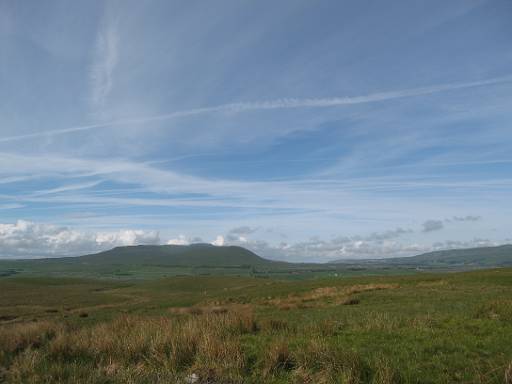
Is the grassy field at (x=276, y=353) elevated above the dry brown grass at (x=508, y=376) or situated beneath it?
situated beneath

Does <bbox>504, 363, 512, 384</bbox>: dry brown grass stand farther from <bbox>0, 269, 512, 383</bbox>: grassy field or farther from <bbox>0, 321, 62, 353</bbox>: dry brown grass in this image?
<bbox>0, 321, 62, 353</bbox>: dry brown grass

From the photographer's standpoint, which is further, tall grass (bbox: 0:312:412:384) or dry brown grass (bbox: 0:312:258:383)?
dry brown grass (bbox: 0:312:258:383)

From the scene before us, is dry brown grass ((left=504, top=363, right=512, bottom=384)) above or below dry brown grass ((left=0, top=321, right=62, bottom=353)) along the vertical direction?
above

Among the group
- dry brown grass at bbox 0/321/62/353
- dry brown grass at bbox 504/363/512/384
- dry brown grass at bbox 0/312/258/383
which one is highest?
dry brown grass at bbox 504/363/512/384

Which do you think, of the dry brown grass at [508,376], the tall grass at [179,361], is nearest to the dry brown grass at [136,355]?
the tall grass at [179,361]

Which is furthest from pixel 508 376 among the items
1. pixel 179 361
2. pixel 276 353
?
pixel 179 361

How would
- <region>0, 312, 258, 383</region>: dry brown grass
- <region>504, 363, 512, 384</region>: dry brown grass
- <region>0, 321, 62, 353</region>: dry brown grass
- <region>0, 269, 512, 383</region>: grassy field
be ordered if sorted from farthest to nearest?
<region>0, 321, 62, 353</region>: dry brown grass
<region>0, 312, 258, 383</region>: dry brown grass
<region>0, 269, 512, 383</region>: grassy field
<region>504, 363, 512, 384</region>: dry brown grass

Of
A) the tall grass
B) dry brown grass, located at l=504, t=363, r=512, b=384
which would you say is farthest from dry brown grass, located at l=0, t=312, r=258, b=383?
dry brown grass, located at l=504, t=363, r=512, b=384

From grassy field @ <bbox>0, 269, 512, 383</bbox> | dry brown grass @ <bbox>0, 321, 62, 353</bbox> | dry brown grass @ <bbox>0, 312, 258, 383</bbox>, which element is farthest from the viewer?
dry brown grass @ <bbox>0, 321, 62, 353</bbox>

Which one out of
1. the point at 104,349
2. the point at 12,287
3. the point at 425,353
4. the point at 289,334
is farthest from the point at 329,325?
the point at 12,287

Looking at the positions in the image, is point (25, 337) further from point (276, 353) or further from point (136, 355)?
point (276, 353)

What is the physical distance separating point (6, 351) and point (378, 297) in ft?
81.2

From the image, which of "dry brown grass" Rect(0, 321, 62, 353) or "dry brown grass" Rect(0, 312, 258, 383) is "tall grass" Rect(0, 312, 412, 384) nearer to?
"dry brown grass" Rect(0, 312, 258, 383)

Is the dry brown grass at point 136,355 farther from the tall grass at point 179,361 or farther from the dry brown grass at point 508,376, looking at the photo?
the dry brown grass at point 508,376
